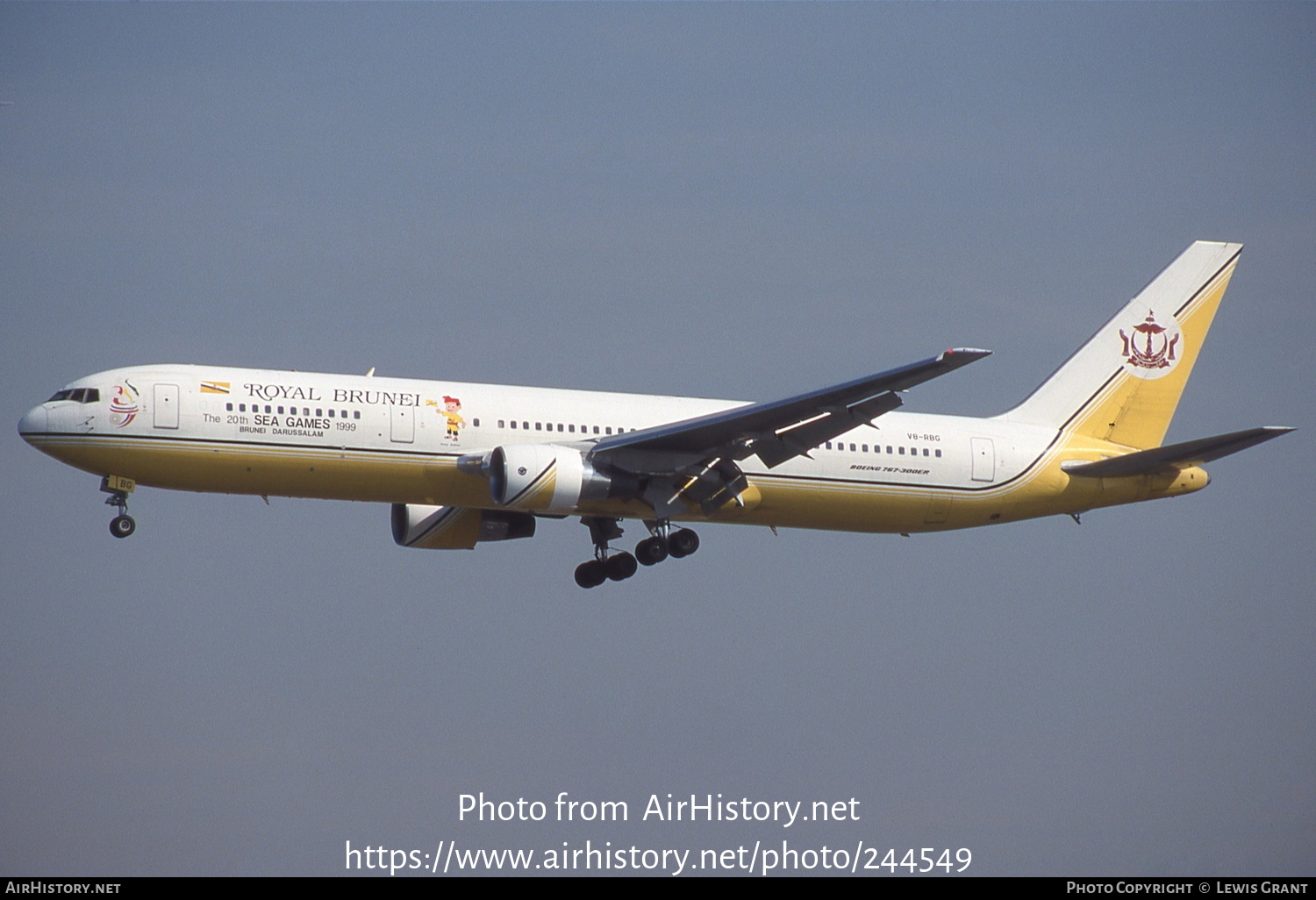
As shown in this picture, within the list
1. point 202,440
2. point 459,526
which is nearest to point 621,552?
point 459,526

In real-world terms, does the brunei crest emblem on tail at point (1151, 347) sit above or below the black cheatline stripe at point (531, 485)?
above

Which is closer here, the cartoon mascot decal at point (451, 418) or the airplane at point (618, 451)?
the airplane at point (618, 451)

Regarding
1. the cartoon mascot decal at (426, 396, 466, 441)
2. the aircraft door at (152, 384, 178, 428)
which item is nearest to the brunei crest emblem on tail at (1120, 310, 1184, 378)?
the cartoon mascot decal at (426, 396, 466, 441)

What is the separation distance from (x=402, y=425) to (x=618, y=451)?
5.52m

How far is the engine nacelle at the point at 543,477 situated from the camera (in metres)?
41.1

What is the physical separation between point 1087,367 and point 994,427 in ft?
14.5

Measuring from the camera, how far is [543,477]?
41406 millimetres

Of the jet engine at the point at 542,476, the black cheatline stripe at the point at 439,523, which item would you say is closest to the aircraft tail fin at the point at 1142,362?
the jet engine at the point at 542,476

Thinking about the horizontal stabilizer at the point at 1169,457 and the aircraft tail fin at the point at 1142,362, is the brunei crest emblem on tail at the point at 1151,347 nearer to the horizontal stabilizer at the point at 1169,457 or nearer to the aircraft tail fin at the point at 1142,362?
the aircraft tail fin at the point at 1142,362

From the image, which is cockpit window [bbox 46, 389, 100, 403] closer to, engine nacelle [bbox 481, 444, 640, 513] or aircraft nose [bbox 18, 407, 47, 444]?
aircraft nose [bbox 18, 407, 47, 444]

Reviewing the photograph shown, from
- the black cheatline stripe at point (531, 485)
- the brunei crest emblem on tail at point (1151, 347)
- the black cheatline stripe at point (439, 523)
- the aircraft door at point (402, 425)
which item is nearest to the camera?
the black cheatline stripe at point (531, 485)

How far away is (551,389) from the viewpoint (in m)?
44.6

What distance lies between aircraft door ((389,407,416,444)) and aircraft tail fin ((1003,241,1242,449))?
1822 cm

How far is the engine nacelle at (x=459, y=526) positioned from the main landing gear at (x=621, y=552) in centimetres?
213
